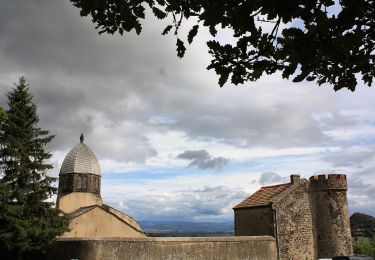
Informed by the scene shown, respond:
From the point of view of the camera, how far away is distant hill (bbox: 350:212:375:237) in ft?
197

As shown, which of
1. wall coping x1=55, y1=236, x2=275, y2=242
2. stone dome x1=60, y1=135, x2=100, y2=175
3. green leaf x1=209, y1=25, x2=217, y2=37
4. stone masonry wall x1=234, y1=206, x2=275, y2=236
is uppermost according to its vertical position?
stone dome x1=60, y1=135, x2=100, y2=175

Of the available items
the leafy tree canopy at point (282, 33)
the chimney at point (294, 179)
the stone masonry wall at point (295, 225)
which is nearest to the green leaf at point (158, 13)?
the leafy tree canopy at point (282, 33)

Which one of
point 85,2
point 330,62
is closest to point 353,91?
point 330,62

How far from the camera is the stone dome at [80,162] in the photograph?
1607 inches

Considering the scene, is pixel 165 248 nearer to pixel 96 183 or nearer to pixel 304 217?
pixel 304 217

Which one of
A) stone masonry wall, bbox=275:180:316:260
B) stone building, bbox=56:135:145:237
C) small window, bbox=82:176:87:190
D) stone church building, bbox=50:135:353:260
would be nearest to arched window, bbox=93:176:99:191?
stone building, bbox=56:135:145:237

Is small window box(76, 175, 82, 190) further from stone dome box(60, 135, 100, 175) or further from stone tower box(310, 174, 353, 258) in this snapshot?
stone tower box(310, 174, 353, 258)

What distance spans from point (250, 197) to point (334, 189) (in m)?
5.96

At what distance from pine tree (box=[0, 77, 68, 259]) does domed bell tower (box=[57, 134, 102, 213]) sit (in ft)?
41.5

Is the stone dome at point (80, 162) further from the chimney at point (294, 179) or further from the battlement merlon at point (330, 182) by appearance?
the battlement merlon at point (330, 182)

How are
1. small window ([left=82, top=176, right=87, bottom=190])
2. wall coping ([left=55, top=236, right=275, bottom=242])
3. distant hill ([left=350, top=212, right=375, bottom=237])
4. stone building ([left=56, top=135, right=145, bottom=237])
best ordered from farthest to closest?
distant hill ([left=350, top=212, right=375, bottom=237]) → small window ([left=82, top=176, right=87, bottom=190]) → stone building ([left=56, top=135, right=145, bottom=237]) → wall coping ([left=55, top=236, right=275, bottom=242])

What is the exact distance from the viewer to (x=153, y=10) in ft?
13.1

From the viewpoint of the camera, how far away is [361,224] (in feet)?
209

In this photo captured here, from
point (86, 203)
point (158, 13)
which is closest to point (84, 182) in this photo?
point (86, 203)
